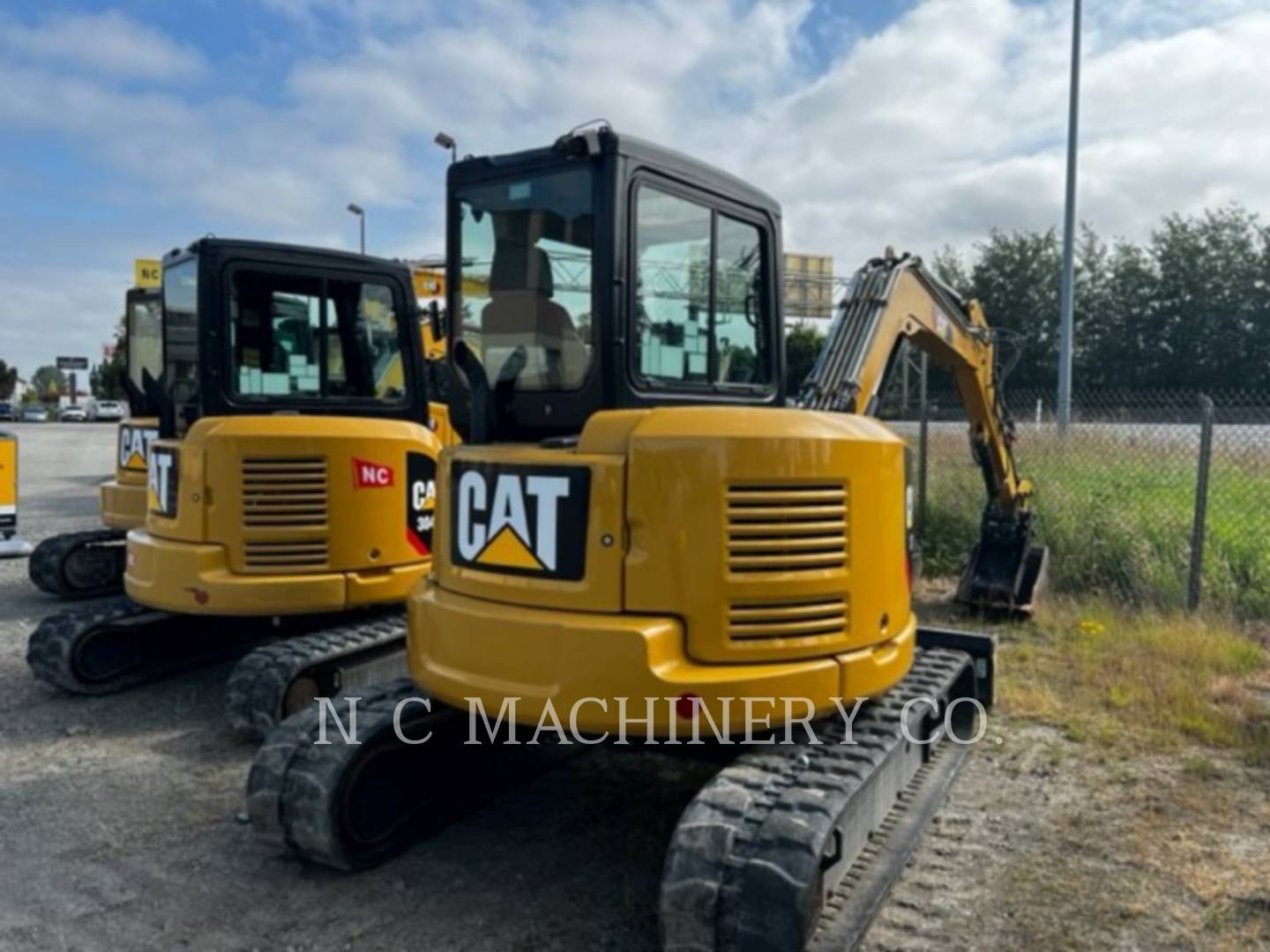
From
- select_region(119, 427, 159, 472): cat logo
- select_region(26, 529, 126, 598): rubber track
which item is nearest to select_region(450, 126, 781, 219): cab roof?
select_region(119, 427, 159, 472): cat logo

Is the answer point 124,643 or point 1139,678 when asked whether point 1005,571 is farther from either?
point 124,643

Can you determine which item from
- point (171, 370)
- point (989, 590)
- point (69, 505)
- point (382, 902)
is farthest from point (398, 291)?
point (69, 505)

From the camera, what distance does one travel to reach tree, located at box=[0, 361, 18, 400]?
8831cm

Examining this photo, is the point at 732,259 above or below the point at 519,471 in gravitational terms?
above

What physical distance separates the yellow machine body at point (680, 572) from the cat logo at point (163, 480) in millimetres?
3343

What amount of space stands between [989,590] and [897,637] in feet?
14.9

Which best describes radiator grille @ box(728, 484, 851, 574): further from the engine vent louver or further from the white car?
the white car

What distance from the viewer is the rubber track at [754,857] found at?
121 inches

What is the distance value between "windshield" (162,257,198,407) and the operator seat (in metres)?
3.17

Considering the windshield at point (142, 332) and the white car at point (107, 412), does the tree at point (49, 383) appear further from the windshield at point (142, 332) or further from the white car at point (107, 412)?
the windshield at point (142, 332)

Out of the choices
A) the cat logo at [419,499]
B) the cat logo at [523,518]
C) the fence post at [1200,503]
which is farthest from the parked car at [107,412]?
the cat logo at [523,518]

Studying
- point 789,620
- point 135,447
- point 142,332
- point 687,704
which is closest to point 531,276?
point 789,620

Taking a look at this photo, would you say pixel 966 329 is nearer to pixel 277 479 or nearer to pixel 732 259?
pixel 732 259

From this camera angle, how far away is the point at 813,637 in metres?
3.82
